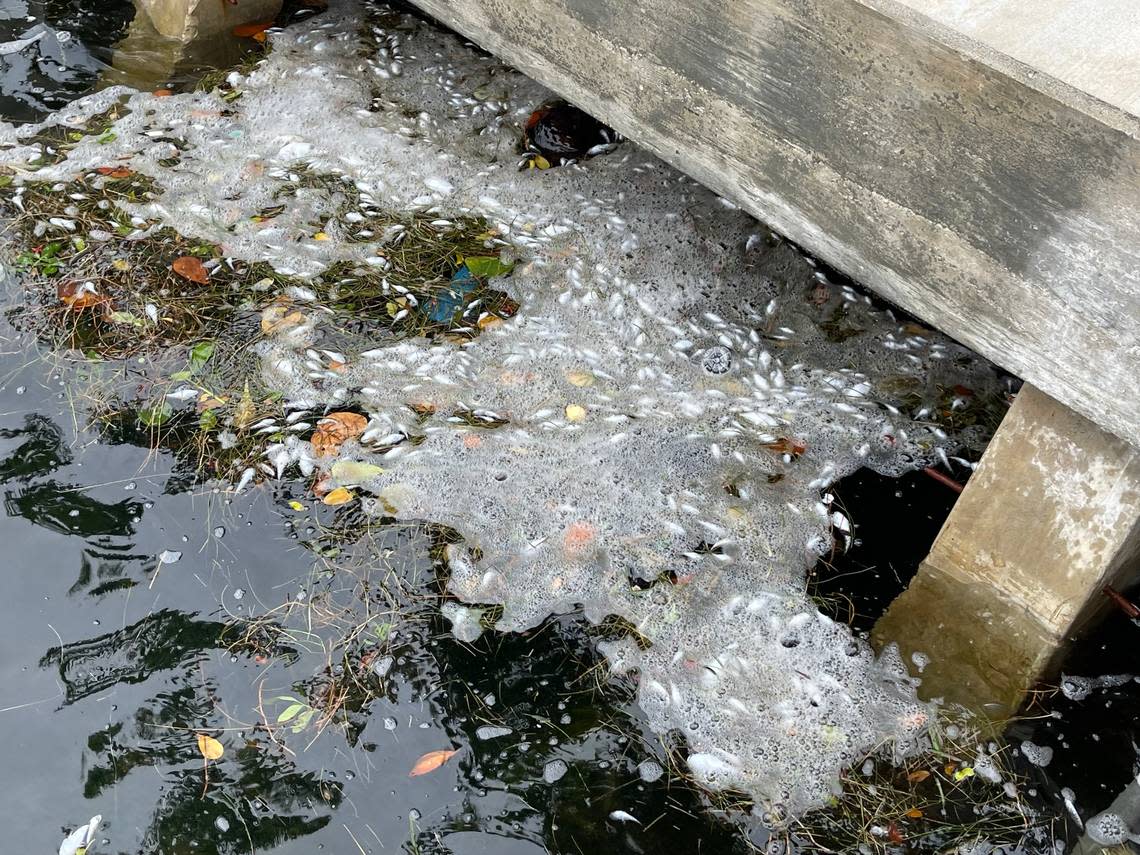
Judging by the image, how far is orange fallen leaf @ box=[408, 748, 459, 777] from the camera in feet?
9.61

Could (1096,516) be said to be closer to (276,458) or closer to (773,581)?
(773,581)

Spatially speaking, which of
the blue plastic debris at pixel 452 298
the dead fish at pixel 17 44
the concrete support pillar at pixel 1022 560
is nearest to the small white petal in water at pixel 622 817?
the concrete support pillar at pixel 1022 560

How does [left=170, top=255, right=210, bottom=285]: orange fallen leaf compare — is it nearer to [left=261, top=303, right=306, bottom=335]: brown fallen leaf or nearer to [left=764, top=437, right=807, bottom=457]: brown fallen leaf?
[left=261, top=303, right=306, bottom=335]: brown fallen leaf

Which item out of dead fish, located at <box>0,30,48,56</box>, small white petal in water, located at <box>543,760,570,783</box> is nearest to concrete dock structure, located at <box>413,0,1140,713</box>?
small white petal in water, located at <box>543,760,570,783</box>

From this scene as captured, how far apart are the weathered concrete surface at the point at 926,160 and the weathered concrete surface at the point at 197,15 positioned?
2980 millimetres

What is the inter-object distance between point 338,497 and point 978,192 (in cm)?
236

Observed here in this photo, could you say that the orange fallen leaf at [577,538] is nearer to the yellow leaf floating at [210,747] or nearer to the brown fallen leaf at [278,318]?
the yellow leaf floating at [210,747]

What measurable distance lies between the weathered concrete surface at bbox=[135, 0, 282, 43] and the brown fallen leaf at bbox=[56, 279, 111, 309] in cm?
203

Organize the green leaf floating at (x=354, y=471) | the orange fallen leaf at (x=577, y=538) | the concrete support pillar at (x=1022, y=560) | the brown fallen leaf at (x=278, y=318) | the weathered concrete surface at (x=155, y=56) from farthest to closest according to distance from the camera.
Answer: the weathered concrete surface at (x=155, y=56) → the brown fallen leaf at (x=278, y=318) → the green leaf floating at (x=354, y=471) → the orange fallen leaf at (x=577, y=538) → the concrete support pillar at (x=1022, y=560)

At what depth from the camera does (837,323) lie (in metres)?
4.38

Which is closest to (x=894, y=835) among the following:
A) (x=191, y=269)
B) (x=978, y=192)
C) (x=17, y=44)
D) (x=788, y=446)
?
(x=788, y=446)

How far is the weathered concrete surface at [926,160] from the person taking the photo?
2377mm

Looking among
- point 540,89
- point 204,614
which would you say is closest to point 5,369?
point 204,614

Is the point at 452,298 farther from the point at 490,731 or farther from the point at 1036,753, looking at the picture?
the point at 1036,753
